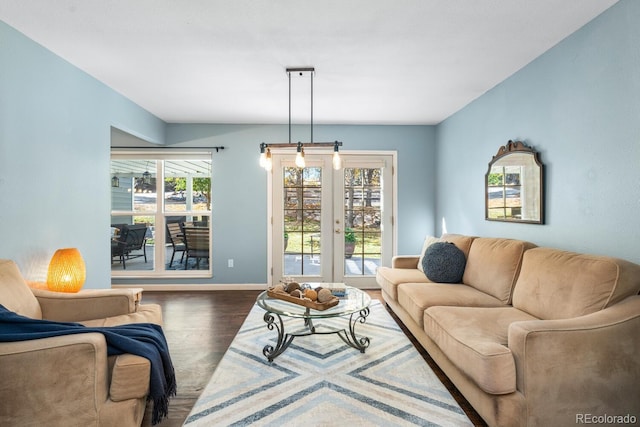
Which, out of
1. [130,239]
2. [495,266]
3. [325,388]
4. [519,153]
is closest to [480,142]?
[519,153]

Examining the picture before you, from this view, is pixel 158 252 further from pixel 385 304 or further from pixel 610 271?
pixel 610 271

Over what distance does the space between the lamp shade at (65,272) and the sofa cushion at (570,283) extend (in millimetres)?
3374

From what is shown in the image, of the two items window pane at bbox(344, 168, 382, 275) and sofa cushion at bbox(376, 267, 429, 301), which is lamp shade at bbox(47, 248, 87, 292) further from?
window pane at bbox(344, 168, 382, 275)

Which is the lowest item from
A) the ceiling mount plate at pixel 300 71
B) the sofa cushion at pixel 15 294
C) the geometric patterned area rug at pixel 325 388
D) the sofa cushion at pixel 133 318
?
the geometric patterned area rug at pixel 325 388

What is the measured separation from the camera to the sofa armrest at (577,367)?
1.65 meters

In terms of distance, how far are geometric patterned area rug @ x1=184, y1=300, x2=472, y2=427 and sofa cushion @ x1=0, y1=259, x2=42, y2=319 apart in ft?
3.89

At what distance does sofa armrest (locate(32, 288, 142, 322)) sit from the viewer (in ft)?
7.45

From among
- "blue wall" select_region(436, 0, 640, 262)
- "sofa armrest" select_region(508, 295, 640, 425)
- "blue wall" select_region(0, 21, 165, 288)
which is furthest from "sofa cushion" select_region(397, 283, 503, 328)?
"blue wall" select_region(0, 21, 165, 288)

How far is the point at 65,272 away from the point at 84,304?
48 centimetres

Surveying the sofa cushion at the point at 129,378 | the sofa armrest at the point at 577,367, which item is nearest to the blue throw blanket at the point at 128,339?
the sofa cushion at the point at 129,378

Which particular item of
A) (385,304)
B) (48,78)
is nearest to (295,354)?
(385,304)

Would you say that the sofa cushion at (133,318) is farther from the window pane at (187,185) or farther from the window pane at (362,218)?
the window pane at (362,218)

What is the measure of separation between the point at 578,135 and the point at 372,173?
9.62 feet

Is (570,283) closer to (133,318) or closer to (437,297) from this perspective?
(437,297)
